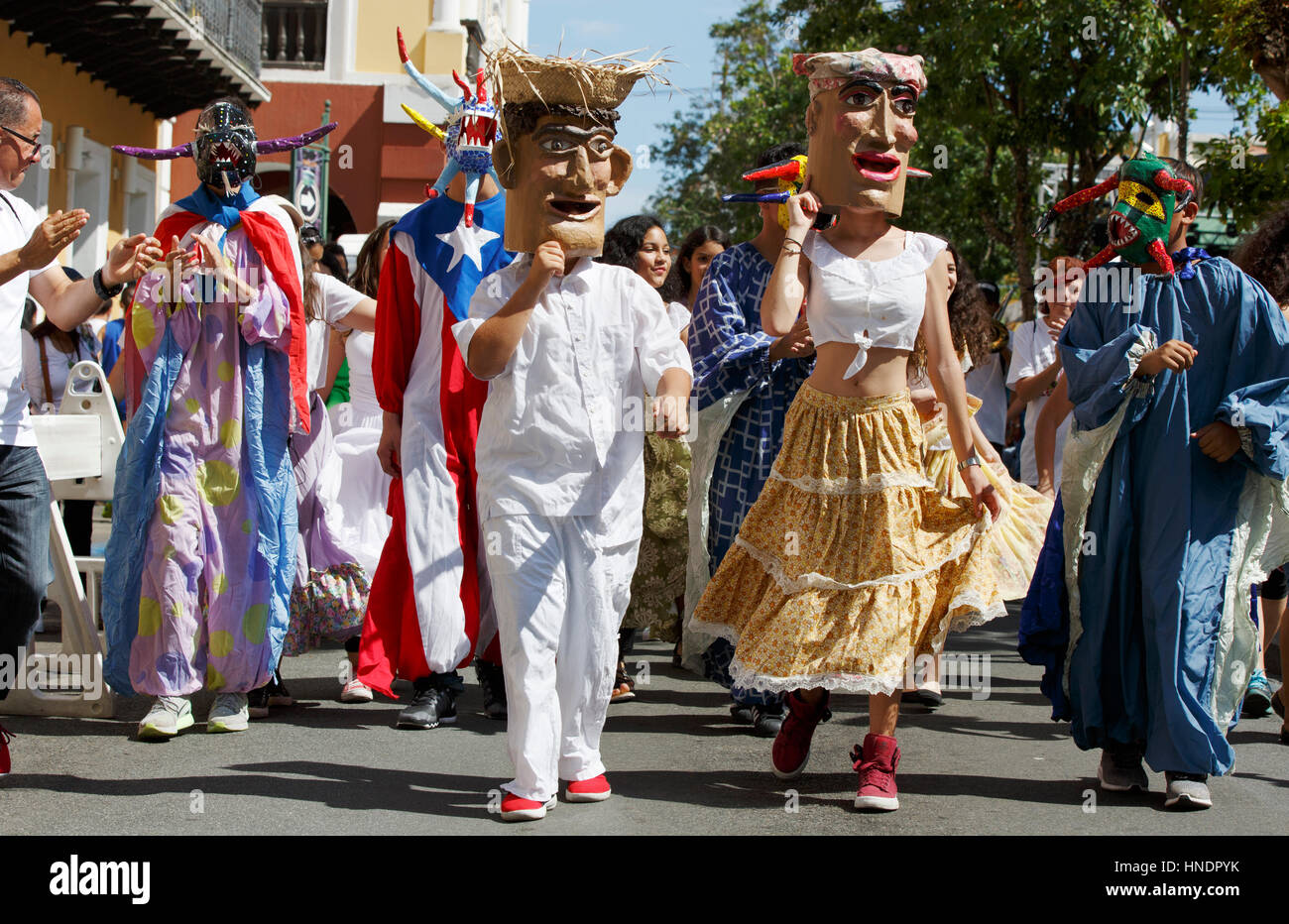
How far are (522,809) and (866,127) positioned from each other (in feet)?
8.07

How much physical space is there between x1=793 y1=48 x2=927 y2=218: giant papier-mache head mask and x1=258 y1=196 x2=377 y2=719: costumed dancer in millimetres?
2317

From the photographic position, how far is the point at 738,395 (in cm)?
654

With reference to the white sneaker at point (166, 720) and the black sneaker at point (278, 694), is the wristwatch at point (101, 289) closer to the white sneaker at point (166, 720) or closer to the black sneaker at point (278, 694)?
the white sneaker at point (166, 720)

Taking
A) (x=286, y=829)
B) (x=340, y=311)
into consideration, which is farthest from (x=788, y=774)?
(x=340, y=311)

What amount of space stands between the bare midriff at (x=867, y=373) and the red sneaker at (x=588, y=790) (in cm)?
149

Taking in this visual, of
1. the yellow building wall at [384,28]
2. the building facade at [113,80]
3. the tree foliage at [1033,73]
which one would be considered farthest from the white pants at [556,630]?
the yellow building wall at [384,28]

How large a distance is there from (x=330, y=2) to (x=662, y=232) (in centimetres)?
1774

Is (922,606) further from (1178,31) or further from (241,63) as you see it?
(241,63)

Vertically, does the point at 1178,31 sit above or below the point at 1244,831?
above

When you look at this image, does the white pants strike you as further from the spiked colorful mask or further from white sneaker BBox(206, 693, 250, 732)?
the spiked colorful mask

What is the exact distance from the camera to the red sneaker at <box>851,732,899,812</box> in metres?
Result: 5.17

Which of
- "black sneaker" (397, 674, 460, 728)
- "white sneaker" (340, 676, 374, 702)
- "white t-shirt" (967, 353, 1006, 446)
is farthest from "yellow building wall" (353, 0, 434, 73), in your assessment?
"black sneaker" (397, 674, 460, 728)
